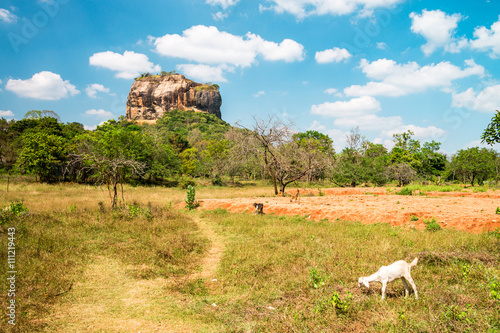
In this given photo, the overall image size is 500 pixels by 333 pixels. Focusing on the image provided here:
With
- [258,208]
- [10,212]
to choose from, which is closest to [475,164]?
[258,208]

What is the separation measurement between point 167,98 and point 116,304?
473ft

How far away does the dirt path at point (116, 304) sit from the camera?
13.7 ft

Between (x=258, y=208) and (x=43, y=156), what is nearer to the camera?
(x=258, y=208)

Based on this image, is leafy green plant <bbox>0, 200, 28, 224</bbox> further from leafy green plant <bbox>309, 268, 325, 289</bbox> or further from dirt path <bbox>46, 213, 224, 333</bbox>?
leafy green plant <bbox>309, 268, 325, 289</bbox>

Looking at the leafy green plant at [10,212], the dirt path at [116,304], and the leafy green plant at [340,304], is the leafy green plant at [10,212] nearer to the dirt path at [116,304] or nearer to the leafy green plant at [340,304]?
the dirt path at [116,304]

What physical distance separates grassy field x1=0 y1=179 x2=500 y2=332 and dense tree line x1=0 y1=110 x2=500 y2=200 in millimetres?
5610

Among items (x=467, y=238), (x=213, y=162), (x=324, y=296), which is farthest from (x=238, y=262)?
(x=213, y=162)

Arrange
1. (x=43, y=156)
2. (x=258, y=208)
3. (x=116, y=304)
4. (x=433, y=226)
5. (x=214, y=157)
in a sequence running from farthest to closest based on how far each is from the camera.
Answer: (x=214, y=157) < (x=43, y=156) < (x=258, y=208) < (x=433, y=226) < (x=116, y=304)

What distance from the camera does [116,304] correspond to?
4938mm

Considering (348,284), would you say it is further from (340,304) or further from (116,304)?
(116,304)

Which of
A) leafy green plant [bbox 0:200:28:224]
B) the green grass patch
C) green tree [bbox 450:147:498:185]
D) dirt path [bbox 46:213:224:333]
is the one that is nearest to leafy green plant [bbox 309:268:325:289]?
the green grass patch

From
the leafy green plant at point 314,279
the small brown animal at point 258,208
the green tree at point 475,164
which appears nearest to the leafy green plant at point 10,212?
the small brown animal at point 258,208

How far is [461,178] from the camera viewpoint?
1651 inches

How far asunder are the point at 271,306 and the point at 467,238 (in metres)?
6.60
